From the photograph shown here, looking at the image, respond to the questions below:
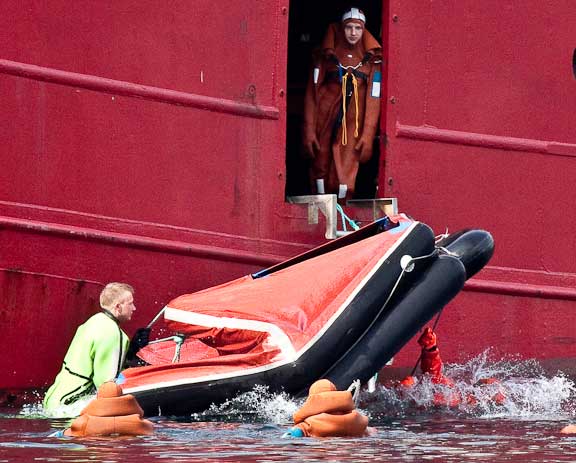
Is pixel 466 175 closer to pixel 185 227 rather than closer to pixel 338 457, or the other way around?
pixel 185 227

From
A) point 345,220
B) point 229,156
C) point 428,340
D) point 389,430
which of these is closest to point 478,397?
point 428,340

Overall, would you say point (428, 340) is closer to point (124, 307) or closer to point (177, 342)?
point (177, 342)

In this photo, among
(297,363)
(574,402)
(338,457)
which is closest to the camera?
(338,457)

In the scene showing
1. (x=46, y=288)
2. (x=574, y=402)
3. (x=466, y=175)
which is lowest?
(x=574, y=402)

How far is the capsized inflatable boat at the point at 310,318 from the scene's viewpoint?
26.7 feet

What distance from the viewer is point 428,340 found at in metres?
9.26

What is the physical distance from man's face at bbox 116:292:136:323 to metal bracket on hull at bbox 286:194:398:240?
4.80ft

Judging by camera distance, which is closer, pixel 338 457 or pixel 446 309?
pixel 338 457

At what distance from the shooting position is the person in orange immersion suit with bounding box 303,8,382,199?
10.3 metres

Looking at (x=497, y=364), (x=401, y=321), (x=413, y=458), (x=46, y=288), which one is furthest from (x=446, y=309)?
(x=413, y=458)

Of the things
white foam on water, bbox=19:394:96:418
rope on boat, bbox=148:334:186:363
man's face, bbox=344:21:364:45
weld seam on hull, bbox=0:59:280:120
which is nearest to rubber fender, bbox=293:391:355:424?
rope on boat, bbox=148:334:186:363

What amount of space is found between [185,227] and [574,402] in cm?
274

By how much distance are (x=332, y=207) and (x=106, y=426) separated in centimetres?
294

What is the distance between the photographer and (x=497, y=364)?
10141 millimetres
